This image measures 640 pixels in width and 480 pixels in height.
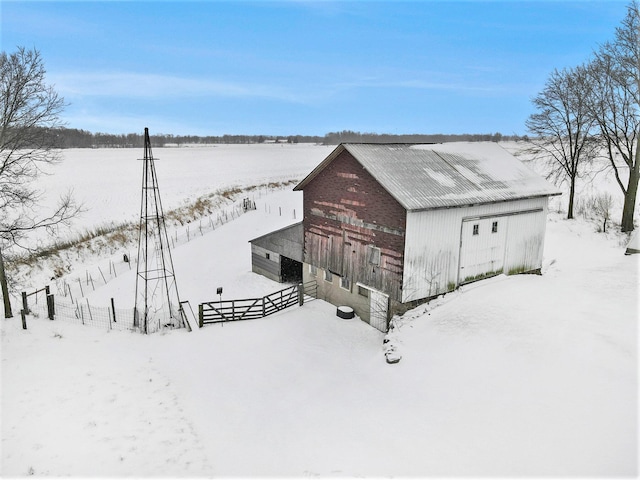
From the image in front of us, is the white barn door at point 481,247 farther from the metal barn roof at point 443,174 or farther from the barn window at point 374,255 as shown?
the barn window at point 374,255

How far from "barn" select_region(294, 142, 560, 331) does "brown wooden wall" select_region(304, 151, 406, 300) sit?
0.04 meters

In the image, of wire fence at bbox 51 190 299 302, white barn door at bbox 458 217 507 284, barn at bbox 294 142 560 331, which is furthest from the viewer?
wire fence at bbox 51 190 299 302

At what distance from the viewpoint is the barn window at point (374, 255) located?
63.3ft

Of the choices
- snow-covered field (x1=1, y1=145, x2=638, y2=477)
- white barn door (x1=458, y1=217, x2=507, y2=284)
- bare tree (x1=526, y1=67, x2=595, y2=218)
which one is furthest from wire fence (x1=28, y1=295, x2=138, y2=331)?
bare tree (x1=526, y1=67, x2=595, y2=218)

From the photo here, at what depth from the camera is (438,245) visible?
18672 millimetres

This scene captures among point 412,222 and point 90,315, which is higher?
point 412,222

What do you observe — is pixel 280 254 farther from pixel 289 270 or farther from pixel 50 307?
pixel 50 307

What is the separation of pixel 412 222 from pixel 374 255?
252 centimetres

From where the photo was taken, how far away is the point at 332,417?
12898mm

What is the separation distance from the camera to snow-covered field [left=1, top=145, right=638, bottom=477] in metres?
10.5

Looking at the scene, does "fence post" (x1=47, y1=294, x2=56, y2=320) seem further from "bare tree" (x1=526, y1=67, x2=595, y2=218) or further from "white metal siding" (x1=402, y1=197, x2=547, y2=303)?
"bare tree" (x1=526, y1=67, x2=595, y2=218)

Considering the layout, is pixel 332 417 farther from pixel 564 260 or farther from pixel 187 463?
pixel 564 260

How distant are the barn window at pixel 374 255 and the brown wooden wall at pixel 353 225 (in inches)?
6.9

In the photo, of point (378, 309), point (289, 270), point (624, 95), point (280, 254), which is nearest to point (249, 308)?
point (280, 254)
